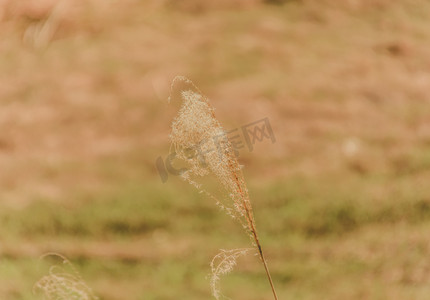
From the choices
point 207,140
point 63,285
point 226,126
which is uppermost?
point 207,140

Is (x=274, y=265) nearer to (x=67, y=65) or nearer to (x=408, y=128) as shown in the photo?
(x=408, y=128)

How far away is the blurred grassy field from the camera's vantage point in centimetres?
444

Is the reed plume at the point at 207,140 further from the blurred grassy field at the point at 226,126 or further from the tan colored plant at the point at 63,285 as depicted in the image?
the blurred grassy field at the point at 226,126

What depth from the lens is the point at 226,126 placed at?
629 cm

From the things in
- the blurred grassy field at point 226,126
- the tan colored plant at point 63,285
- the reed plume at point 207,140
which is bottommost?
the blurred grassy field at point 226,126

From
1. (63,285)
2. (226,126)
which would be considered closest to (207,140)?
(63,285)

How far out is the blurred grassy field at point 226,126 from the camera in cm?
444

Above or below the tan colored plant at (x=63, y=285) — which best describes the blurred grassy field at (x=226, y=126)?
below

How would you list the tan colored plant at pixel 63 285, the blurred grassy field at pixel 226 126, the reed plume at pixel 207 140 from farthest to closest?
the blurred grassy field at pixel 226 126 → the tan colored plant at pixel 63 285 → the reed plume at pixel 207 140

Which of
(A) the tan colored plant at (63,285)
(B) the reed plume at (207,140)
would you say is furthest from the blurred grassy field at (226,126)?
(B) the reed plume at (207,140)

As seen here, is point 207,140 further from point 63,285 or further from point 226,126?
point 226,126

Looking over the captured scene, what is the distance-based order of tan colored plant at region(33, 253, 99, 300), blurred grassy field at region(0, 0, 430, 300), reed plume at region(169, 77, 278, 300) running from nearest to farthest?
reed plume at region(169, 77, 278, 300) → tan colored plant at region(33, 253, 99, 300) → blurred grassy field at region(0, 0, 430, 300)

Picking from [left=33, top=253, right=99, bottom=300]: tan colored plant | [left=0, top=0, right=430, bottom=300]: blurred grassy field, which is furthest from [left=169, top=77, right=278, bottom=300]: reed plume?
[left=0, top=0, right=430, bottom=300]: blurred grassy field

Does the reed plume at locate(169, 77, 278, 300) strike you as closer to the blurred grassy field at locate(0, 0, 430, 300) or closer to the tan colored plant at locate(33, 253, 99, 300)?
the tan colored plant at locate(33, 253, 99, 300)
